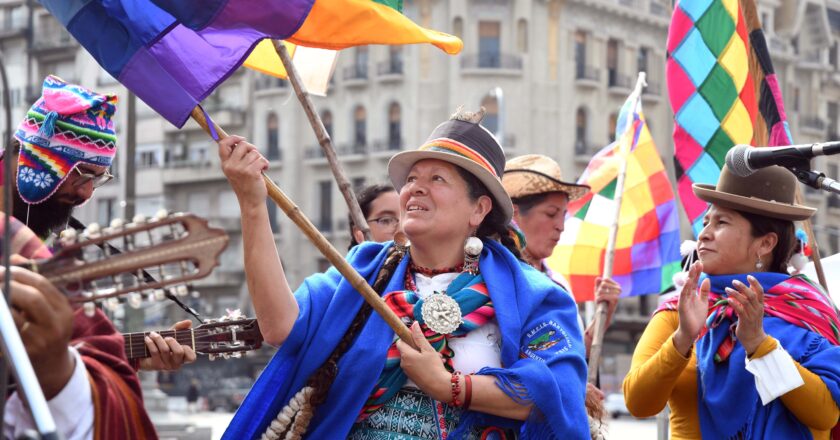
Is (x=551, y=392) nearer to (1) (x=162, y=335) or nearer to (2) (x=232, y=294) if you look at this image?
(1) (x=162, y=335)

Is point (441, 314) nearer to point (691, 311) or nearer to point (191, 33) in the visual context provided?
point (691, 311)

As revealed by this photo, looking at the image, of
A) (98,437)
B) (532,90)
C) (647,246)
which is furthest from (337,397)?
(532,90)

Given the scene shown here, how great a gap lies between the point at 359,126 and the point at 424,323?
163ft

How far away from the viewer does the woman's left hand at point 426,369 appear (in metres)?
4.35

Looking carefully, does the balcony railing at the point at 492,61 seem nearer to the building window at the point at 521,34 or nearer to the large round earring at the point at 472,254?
the building window at the point at 521,34

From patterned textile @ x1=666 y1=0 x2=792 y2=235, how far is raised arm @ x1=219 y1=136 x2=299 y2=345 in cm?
296

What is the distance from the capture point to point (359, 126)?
54.0 meters

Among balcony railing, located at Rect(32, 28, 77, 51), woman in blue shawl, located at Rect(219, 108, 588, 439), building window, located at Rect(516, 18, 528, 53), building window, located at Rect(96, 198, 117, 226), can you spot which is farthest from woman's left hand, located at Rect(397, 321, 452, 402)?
balcony railing, located at Rect(32, 28, 77, 51)

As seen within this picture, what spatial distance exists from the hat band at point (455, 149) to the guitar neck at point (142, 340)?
1045 mm

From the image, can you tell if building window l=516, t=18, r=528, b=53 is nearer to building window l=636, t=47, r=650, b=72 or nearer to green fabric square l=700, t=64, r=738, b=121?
building window l=636, t=47, r=650, b=72

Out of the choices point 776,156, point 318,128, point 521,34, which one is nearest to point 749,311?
point 776,156

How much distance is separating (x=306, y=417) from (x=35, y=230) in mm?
1063

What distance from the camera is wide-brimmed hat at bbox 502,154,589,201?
6734mm

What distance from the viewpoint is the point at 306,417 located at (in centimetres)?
447
